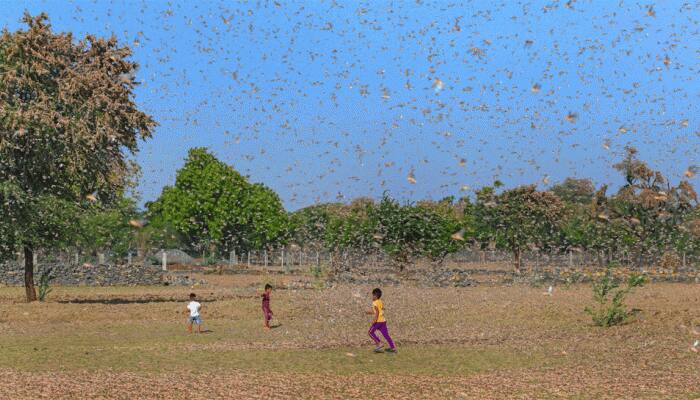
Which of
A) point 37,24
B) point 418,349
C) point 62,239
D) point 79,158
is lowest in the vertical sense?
point 418,349

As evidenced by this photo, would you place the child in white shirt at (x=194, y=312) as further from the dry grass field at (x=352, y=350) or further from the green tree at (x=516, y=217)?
the green tree at (x=516, y=217)

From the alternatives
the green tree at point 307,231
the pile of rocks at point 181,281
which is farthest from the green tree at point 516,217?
the green tree at point 307,231

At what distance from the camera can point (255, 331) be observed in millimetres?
24906

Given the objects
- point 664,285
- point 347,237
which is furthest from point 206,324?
point 347,237

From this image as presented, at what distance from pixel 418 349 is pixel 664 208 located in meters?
52.1

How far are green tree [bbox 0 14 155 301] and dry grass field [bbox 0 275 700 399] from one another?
12.5 feet

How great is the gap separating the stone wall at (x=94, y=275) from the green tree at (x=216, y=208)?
3054 cm

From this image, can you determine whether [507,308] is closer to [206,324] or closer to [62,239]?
[206,324]

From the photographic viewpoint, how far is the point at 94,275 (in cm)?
5081

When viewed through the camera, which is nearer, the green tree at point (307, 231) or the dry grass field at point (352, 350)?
the dry grass field at point (352, 350)

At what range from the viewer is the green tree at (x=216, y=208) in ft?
278

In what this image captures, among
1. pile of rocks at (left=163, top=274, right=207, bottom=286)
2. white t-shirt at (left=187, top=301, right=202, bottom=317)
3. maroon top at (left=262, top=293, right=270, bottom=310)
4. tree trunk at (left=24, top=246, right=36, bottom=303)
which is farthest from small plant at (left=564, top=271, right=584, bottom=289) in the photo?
tree trunk at (left=24, top=246, right=36, bottom=303)

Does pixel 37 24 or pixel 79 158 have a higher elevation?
pixel 37 24

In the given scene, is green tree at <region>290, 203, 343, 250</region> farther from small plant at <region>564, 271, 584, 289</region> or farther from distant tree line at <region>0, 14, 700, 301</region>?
small plant at <region>564, 271, 584, 289</region>
